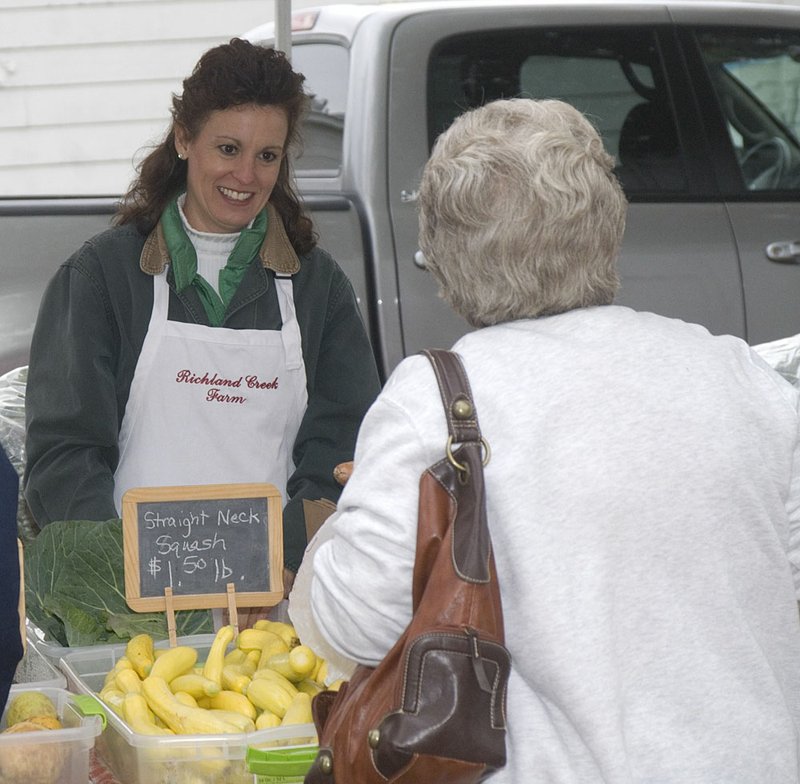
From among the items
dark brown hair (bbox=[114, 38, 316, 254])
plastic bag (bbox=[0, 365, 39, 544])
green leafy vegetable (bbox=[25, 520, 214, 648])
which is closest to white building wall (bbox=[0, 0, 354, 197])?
plastic bag (bbox=[0, 365, 39, 544])

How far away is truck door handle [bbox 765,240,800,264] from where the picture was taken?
4.14 metres

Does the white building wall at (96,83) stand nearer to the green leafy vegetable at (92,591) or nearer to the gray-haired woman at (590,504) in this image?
the green leafy vegetable at (92,591)

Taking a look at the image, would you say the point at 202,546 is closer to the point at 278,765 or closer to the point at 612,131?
the point at 278,765

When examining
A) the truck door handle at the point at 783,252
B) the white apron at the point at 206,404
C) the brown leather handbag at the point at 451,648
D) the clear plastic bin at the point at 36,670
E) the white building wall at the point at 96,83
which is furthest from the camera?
the white building wall at the point at 96,83

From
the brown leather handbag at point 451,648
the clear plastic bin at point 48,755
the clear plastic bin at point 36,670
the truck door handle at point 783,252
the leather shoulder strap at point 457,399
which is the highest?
the leather shoulder strap at point 457,399

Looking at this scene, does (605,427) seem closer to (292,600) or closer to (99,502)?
(292,600)

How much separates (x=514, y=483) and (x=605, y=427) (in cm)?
12

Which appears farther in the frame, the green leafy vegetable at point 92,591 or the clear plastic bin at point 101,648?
the green leafy vegetable at point 92,591

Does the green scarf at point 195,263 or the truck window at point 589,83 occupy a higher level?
the truck window at point 589,83

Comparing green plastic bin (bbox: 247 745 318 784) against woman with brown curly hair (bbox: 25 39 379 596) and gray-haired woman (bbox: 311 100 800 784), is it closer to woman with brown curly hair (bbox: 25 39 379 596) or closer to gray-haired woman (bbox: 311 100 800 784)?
gray-haired woman (bbox: 311 100 800 784)

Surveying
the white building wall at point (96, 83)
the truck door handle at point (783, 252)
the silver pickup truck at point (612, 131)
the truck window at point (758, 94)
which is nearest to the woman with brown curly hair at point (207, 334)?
the silver pickup truck at point (612, 131)

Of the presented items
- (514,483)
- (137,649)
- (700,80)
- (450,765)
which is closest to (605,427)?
(514,483)

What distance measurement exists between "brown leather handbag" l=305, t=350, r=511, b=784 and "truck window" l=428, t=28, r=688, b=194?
2.64m

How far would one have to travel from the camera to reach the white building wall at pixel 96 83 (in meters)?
7.04
